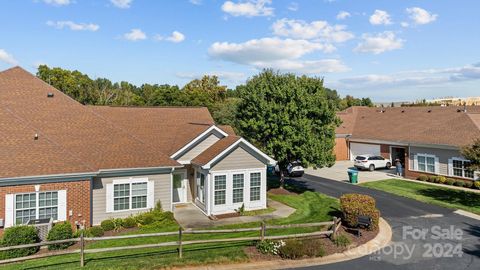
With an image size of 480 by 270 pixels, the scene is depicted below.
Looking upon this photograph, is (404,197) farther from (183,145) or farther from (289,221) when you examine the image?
(183,145)

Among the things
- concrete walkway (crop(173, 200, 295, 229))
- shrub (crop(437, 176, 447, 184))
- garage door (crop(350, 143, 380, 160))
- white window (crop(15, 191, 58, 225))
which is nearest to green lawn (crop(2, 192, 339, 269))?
concrete walkway (crop(173, 200, 295, 229))

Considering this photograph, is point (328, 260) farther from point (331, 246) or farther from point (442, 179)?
point (442, 179)

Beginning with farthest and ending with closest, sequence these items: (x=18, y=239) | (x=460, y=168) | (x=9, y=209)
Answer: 1. (x=460, y=168)
2. (x=9, y=209)
3. (x=18, y=239)

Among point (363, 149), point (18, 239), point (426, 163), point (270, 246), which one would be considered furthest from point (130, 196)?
point (363, 149)

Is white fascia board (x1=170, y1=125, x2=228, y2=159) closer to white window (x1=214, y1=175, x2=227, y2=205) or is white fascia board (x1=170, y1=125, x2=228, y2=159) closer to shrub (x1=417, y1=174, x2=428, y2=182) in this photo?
white window (x1=214, y1=175, x2=227, y2=205)

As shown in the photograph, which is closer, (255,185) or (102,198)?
(102,198)
